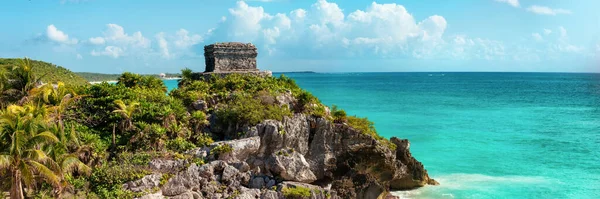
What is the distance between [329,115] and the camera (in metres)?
22.9

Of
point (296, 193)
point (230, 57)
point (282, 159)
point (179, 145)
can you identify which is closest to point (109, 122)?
point (179, 145)

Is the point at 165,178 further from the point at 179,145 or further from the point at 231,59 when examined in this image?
the point at 231,59

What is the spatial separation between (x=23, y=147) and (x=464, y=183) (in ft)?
75.1

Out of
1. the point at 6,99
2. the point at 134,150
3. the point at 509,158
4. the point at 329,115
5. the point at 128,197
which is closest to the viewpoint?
the point at 128,197

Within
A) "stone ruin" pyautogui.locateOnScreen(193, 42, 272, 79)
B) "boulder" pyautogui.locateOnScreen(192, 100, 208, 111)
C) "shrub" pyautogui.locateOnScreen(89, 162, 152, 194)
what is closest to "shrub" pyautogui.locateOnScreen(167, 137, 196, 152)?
"shrub" pyautogui.locateOnScreen(89, 162, 152, 194)

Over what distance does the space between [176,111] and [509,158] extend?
24.4 meters

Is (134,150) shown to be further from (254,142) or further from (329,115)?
(329,115)

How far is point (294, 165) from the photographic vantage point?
1922cm

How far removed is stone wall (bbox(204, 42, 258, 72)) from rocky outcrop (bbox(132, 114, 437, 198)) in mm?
7143

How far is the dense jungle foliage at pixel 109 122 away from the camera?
1277cm

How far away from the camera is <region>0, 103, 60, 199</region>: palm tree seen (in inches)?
475

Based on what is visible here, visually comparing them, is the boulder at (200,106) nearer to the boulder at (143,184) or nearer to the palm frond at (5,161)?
the boulder at (143,184)

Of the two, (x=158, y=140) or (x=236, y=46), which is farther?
(x=236, y=46)

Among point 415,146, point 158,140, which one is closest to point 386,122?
point 415,146
